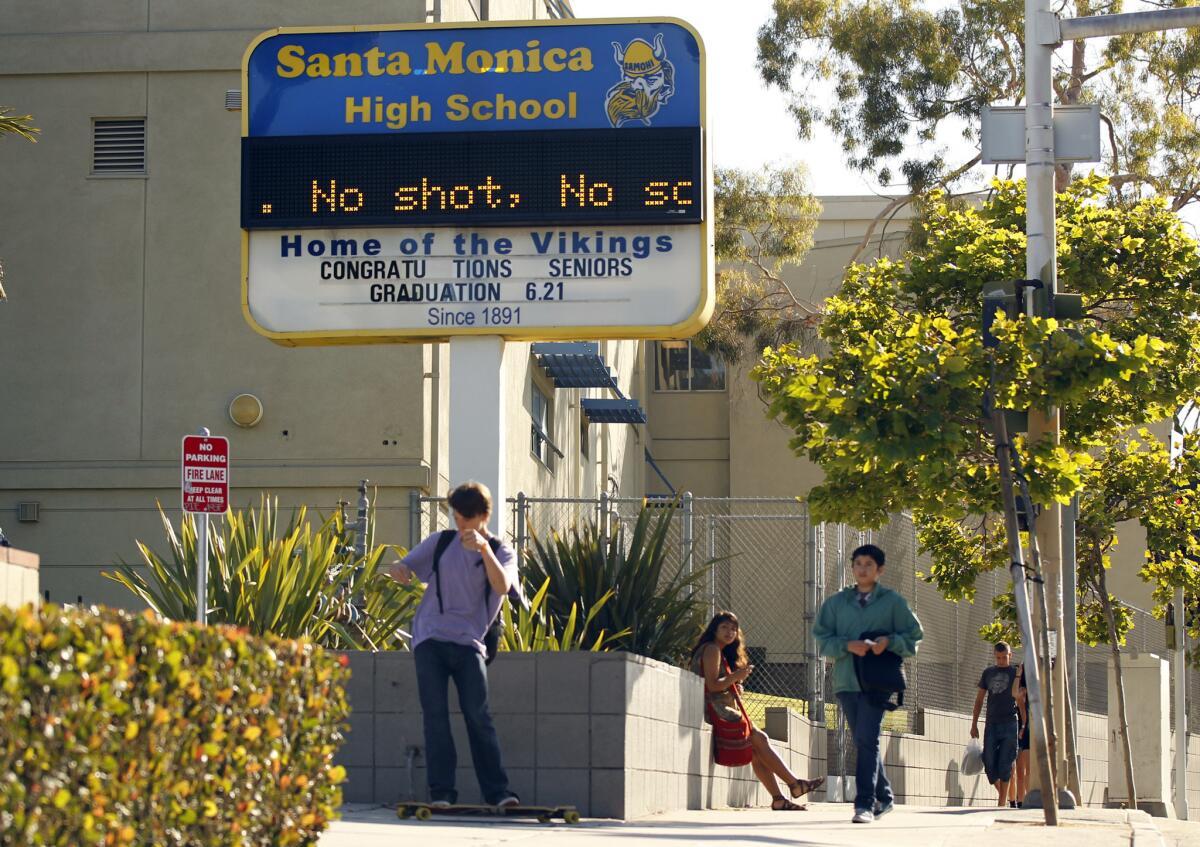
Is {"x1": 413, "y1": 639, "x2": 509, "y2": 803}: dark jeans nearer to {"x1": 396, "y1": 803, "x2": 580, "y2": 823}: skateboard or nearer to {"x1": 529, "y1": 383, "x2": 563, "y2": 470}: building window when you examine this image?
{"x1": 396, "y1": 803, "x2": 580, "y2": 823}: skateboard

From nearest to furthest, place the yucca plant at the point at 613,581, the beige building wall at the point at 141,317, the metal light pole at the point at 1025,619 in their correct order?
the metal light pole at the point at 1025,619 < the yucca plant at the point at 613,581 < the beige building wall at the point at 141,317

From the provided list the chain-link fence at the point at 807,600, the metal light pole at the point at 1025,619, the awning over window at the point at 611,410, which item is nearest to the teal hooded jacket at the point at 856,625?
the metal light pole at the point at 1025,619

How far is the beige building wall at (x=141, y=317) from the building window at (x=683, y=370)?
71.8 feet

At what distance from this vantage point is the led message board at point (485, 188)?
12977 millimetres

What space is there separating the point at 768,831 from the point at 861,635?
1.52m

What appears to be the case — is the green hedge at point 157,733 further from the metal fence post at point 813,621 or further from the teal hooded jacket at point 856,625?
the metal fence post at point 813,621

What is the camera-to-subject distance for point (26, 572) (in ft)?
29.9

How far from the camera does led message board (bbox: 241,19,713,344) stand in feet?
42.6

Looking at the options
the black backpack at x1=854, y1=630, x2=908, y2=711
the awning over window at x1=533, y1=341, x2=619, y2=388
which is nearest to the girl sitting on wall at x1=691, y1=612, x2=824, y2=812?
the black backpack at x1=854, y1=630, x2=908, y2=711

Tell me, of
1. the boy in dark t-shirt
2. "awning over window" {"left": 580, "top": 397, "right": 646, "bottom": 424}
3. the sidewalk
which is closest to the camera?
the sidewalk

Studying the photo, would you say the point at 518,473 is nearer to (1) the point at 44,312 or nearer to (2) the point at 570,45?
(1) the point at 44,312

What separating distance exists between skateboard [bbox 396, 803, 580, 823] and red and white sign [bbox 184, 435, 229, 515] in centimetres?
447

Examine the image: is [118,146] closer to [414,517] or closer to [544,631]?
[414,517]

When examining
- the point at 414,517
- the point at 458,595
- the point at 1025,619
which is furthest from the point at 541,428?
the point at 458,595
